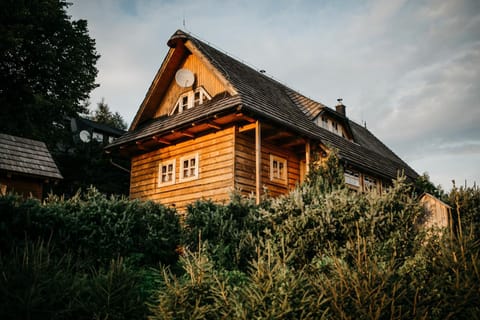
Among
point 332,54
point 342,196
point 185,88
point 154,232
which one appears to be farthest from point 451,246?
point 185,88

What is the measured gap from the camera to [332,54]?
43.0ft

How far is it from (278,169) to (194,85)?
16.1 feet

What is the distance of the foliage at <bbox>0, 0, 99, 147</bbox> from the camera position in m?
20.7

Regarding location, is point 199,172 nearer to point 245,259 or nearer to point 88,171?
point 245,259

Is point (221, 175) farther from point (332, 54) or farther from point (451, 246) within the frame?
point (451, 246)

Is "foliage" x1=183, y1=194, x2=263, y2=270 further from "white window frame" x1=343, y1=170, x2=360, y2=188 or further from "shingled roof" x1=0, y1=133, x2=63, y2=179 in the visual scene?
"shingled roof" x1=0, y1=133, x2=63, y2=179

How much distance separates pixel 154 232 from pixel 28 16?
17.0 metres

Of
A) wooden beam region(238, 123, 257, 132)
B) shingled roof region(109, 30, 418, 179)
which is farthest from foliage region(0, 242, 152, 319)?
wooden beam region(238, 123, 257, 132)

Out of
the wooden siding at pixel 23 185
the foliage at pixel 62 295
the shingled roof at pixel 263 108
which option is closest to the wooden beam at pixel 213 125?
the shingled roof at pixel 263 108

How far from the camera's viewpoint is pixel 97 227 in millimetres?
9391

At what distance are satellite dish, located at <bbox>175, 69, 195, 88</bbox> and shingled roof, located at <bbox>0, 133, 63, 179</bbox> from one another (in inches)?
255

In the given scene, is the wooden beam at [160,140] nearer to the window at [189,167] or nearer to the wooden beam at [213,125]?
the window at [189,167]

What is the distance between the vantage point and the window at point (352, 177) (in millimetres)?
16641

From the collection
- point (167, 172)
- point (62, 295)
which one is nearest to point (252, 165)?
point (167, 172)
